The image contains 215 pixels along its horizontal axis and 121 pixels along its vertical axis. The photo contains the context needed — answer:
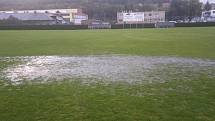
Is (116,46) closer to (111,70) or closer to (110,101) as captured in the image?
(111,70)

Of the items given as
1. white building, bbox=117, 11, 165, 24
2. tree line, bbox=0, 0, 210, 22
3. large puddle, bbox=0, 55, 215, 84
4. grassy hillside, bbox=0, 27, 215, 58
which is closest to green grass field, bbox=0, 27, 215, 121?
large puddle, bbox=0, 55, 215, 84

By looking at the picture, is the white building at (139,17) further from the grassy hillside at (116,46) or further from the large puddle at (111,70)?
the large puddle at (111,70)

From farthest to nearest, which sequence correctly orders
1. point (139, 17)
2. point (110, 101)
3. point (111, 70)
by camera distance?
1. point (139, 17)
2. point (111, 70)
3. point (110, 101)

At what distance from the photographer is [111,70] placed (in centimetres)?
1448

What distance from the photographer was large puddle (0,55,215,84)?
1259 centimetres

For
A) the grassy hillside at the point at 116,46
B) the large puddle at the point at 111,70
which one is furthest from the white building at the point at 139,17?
the large puddle at the point at 111,70

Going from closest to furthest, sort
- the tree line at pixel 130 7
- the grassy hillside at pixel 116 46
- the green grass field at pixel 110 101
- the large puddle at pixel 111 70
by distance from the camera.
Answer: the green grass field at pixel 110 101, the large puddle at pixel 111 70, the grassy hillside at pixel 116 46, the tree line at pixel 130 7

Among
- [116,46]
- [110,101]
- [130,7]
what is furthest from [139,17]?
[110,101]

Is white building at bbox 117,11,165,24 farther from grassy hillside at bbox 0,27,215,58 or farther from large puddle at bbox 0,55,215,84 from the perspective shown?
large puddle at bbox 0,55,215,84

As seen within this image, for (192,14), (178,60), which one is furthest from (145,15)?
(178,60)

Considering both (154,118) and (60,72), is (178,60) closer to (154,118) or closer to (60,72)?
(60,72)

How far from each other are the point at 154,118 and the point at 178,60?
10919 mm

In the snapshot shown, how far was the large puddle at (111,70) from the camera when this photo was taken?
1259 centimetres

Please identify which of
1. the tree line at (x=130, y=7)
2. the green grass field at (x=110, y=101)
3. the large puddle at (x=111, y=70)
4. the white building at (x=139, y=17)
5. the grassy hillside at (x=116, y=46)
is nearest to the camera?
the green grass field at (x=110, y=101)
